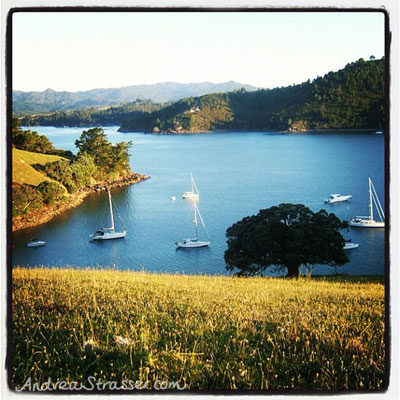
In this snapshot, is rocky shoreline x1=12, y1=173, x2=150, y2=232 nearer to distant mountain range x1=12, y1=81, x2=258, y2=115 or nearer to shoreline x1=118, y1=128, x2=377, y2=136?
shoreline x1=118, y1=128, x2=377, y2=136

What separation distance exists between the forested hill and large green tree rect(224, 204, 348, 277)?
1357 mm

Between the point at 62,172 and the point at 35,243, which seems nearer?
the point at 35,243

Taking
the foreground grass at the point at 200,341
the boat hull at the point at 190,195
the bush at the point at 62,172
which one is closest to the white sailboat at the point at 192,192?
the boat hull at the point at 190,195

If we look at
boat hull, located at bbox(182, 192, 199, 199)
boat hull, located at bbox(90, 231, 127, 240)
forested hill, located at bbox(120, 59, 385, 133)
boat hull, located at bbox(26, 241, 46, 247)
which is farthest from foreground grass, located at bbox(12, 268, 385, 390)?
boat hull, located at bbox(90, 231, 127, 240)

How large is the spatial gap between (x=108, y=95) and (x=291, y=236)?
3.20m

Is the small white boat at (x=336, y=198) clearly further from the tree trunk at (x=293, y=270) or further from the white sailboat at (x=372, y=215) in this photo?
the tree trunk at (x=293, y=270)

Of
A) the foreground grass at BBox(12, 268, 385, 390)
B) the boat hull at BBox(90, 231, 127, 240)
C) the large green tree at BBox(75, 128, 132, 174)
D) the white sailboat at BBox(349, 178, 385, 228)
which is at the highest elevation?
the large green tree at BBox(75, 128, 132, 174)

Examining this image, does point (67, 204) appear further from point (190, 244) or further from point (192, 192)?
point (190, 244)

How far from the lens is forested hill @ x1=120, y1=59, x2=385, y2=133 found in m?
3.62

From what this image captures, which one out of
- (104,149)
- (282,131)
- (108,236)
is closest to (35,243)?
(104,149)

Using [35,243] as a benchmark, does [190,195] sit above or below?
above

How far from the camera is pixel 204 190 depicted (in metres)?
5.79

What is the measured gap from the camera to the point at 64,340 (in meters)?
2.64

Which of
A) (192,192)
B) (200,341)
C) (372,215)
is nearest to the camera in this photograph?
(200,341)
